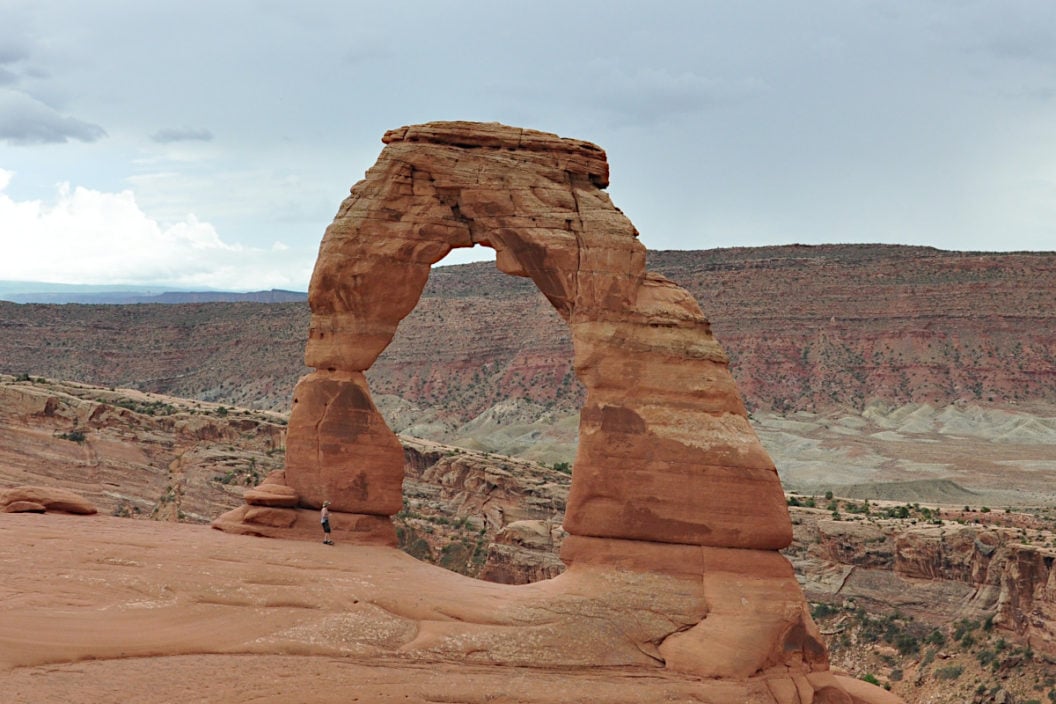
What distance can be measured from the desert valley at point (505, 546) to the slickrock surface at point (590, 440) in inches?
4.0

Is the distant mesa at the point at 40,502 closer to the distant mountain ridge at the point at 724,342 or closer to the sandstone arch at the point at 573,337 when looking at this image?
the sandstone arch at the point at 573,337

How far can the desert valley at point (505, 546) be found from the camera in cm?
1955

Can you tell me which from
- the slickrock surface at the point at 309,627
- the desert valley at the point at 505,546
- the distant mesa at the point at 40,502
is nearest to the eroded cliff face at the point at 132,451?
the desert valley at the point at 505,546

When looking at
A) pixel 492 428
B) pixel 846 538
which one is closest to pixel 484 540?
pixel 846 538

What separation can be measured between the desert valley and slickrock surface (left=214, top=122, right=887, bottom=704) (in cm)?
10

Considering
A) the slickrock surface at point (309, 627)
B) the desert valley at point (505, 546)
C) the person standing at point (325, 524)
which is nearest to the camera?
the slickrock surface at point (309, 627)

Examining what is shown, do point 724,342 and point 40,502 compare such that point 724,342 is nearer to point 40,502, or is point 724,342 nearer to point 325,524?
point 325,524

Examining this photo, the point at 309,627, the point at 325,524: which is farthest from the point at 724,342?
the point at 309,627

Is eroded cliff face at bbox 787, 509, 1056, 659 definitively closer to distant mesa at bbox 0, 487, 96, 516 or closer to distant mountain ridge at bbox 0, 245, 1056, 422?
distant mesa at bbox 0, 487, 96, 516

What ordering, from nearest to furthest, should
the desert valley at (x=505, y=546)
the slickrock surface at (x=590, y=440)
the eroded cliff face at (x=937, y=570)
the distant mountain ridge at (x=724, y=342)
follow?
the desert valley at (x=505, y=546) → the slickrock surface at (x=590, y=440) → the eroded cliff face at (x=937, y=570) → the distant mountain ridge at (x=724, y=342)

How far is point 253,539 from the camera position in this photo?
23.8 meters

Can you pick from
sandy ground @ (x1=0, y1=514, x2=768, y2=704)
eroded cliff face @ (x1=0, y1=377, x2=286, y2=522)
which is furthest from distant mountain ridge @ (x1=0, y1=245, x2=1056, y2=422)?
sandy ground @ (x1=0, y1=514, x2=768, y2=704)

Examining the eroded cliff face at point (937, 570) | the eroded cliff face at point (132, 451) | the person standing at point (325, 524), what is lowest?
the eroded cliff face at point (937, 570)

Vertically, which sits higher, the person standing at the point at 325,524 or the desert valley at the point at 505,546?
the person standing at the point at 325,524
